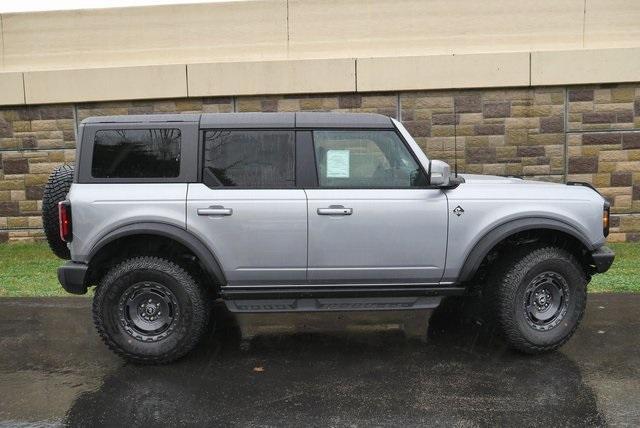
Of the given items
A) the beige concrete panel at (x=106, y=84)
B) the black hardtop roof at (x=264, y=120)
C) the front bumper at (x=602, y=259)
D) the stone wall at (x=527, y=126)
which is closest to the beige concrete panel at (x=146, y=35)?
the beige concrete panel at (x=106, y=84)

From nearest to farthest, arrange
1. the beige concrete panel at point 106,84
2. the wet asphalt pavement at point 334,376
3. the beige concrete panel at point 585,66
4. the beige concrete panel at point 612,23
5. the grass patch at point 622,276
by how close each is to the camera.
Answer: the wet asphalt pavement at point 334,376 → the grass patch at point 622,276 → the beige concrete panel at point 585,66 → the beige concrete panel at point 612,23 → the beige concrete panel at point 106,84

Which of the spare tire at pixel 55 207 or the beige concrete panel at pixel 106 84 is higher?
the beige concrete panel at pixel 106 84

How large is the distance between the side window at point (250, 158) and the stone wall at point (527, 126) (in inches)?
192

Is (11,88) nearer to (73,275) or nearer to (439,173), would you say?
(73,275)

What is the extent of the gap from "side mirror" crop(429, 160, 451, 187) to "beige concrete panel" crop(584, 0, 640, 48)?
6140mm

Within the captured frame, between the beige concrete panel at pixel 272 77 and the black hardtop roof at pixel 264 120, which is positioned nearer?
the black hardtop roof at pixel 264 120

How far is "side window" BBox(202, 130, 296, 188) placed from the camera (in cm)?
456

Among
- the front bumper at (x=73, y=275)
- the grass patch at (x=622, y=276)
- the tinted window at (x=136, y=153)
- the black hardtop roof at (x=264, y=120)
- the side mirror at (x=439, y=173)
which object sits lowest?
the grass patch at (x=622, y=276)

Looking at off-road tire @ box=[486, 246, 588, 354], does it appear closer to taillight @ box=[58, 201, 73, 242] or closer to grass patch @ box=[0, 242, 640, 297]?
grass patch @ box=[0, 242, 640, 297]

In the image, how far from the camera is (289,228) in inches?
176

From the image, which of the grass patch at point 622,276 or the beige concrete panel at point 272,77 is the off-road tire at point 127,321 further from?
the beige concrete panel at point 272,77

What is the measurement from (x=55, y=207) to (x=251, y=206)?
1659 mm

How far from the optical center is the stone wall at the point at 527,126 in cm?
914

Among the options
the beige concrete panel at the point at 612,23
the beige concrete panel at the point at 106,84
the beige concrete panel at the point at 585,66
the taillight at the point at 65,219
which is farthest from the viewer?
the beige concrete panel at the point at 106,84
